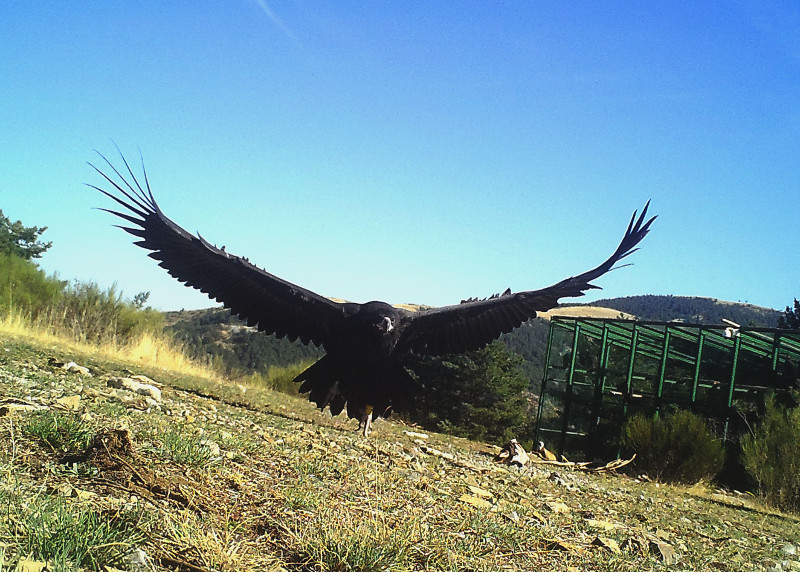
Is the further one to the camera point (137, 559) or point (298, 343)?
point (298, 343)

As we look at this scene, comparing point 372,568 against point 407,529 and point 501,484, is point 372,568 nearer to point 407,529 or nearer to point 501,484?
point 407,529

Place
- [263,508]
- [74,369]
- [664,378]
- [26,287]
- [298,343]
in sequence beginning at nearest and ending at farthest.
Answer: [263,508], [74,369], [664,378], [26,287], [298,343]

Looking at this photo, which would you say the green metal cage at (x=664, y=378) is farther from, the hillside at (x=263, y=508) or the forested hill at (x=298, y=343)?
the forested hill at (x=298, y=343)

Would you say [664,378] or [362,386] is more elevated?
[664,378]

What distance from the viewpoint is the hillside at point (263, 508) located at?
2.27 m

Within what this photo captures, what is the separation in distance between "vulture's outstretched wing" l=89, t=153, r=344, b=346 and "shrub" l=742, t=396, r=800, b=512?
19.5 ft

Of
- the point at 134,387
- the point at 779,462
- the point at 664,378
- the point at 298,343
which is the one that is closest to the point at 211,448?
the point at 134,387

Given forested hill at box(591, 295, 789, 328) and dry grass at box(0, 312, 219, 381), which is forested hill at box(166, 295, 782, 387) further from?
dry grass at box(0, 312, 219, 381)

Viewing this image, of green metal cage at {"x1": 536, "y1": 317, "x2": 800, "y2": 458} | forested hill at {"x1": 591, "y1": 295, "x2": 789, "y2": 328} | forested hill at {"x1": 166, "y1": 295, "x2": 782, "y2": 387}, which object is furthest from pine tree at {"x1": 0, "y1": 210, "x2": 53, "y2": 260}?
forested hill at {"x1": 591, "y1": 295, "x2": 789, "y2": 328}

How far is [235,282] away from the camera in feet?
25.2

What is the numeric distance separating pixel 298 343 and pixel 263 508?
1691 inches

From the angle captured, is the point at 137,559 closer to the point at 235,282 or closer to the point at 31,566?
the point at 31,566

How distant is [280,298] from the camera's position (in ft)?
25.6

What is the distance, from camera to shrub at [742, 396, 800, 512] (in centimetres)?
828
